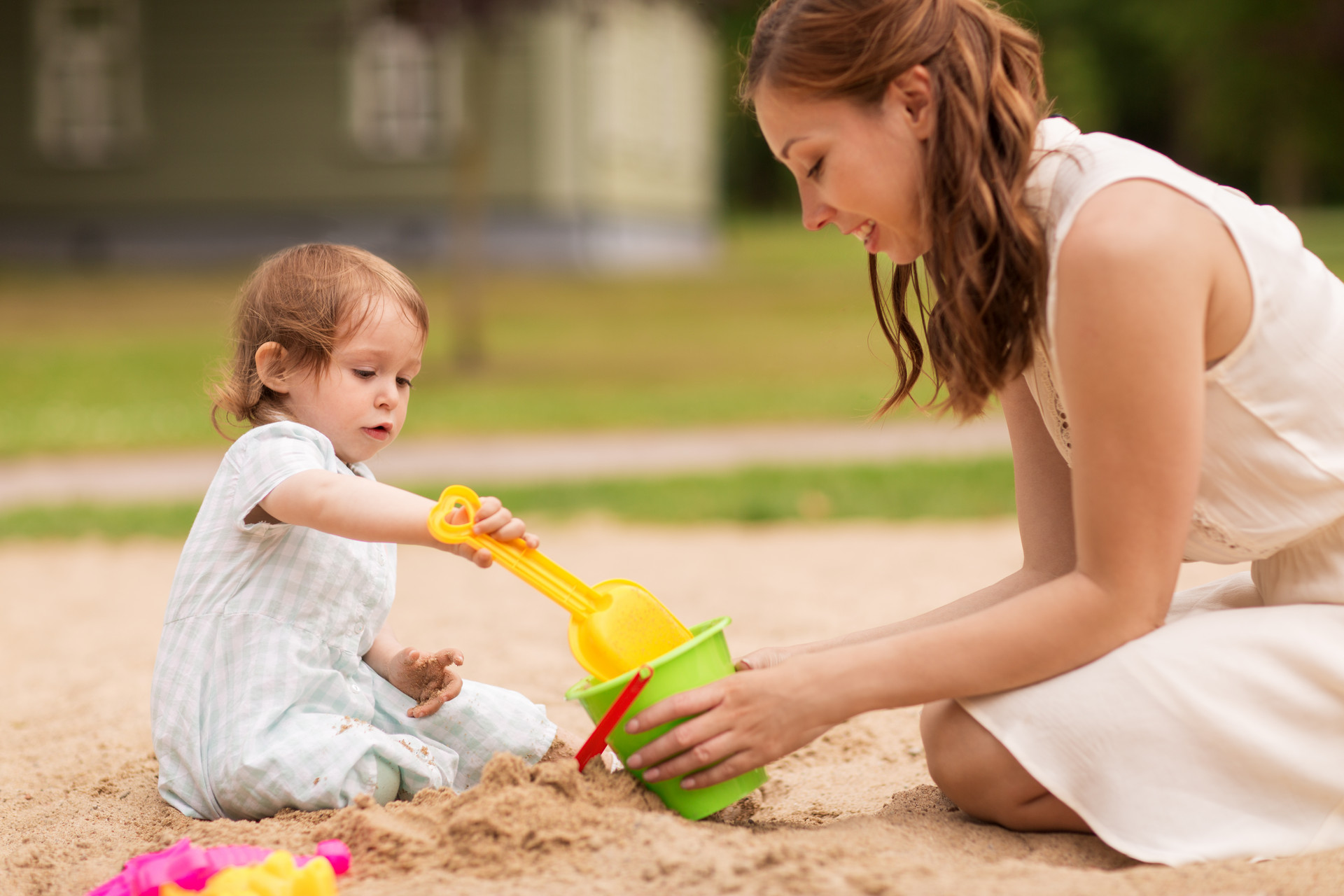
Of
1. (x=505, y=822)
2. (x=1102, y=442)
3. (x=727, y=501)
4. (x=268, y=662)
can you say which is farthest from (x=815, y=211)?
(x=727, y=501)

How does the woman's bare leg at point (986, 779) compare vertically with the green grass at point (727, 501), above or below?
above

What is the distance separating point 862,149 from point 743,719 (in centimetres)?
82

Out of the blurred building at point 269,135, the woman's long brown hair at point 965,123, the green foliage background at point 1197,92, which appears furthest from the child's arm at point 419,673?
the green foliage background at point 1197,92

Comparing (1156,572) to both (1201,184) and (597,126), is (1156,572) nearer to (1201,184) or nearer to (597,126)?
(1201,184)

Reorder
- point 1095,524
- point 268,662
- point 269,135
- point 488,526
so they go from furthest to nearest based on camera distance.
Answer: point 269,135, point 268,662, point 488,526, point 1095,524

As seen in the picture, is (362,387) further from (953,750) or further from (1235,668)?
(1235,668)

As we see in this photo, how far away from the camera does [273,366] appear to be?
2248 millimetres

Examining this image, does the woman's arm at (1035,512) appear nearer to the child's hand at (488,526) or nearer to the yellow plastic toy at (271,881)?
the child's hand at (488,526)

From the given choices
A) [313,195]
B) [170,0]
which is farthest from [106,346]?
[170,0]

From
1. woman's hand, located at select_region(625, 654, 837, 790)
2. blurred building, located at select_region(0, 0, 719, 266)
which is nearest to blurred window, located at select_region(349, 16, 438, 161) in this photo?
blurred building, located at select_region(0, 0, 719, 266)

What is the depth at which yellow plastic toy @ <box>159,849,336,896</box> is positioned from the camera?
5.71ft

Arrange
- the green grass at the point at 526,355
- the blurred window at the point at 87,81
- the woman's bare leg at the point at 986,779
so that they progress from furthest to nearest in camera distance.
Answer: the blurred window at the point at 87,81, the green grass at the point at 526,355, the woman's bare leg at the point at 986,779

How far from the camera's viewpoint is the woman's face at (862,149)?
1.95 meters

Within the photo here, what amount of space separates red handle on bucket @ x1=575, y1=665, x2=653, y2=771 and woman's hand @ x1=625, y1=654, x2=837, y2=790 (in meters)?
0.04
